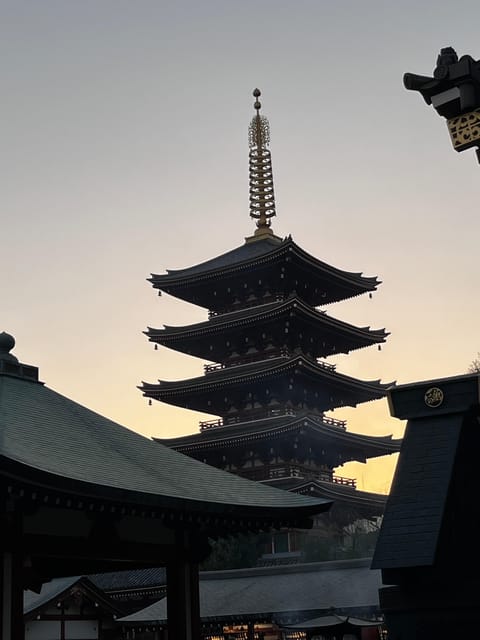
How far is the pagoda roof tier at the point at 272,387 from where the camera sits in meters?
42.7

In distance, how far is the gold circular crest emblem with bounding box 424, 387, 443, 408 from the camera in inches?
342

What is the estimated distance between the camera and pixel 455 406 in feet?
28.2

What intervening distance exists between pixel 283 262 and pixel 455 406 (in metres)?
35.4

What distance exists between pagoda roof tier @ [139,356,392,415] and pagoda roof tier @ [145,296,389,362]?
73.5 inches

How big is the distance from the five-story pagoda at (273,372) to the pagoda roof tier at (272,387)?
59mm

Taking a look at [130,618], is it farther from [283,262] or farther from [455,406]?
[455,406]

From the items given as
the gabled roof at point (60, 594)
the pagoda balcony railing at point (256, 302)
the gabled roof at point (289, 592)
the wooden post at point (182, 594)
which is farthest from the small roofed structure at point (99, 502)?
the pagoda balcony railing at point (256, 302)

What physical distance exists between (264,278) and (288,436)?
8293 mm

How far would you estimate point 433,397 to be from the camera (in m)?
8.74

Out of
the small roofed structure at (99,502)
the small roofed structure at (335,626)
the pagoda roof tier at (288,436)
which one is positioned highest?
the pagoda roof tier at (288,436)

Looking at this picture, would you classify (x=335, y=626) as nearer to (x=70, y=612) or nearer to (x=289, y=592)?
(x=289, y=592)

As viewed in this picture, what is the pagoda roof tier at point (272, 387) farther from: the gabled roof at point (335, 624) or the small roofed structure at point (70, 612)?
the gabled roof at point (335, 624)

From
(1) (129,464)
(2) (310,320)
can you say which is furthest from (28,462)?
(2) (310,320)

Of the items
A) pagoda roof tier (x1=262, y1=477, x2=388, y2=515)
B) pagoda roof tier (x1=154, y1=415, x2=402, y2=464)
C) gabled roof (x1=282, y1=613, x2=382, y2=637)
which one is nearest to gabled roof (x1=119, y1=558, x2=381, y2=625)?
gabled roof (x1=282, y1=613, x2=382, y2=637)
